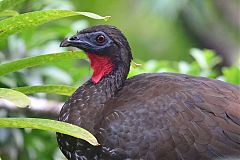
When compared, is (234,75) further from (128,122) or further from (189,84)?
(128,122)

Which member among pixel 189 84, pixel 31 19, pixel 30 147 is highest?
pixel 31 19

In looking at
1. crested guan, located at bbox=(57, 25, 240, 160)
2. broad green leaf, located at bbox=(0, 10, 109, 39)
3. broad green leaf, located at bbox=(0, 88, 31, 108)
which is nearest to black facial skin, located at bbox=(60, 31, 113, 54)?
crested guan, located at bbox=(57, 25, 240, 160)

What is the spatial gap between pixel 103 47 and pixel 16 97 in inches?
37.7

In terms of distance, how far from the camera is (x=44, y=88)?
339 centimetres

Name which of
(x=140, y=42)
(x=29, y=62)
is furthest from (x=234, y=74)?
(x=140, y=42)

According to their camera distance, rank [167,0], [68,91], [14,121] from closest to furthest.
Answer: [14,121] < [68,91] < [167,0]

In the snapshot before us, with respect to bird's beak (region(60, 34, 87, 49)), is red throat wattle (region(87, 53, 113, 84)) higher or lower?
lower

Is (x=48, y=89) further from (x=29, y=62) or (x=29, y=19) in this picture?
(x=29, y=19)

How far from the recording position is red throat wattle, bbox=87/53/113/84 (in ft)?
12.2

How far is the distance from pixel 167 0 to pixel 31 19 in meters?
5.15

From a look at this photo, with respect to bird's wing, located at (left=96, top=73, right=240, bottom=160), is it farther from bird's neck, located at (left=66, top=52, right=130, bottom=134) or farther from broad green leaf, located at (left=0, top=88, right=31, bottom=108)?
broad green leaf, located at (left=0, top=88, right=31, bottom=108)

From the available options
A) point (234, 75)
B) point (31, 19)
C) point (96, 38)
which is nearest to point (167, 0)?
point (234, 75)

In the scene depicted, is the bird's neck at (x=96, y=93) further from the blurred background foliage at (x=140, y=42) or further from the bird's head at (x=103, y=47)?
the blurred background foliage at (x=140, y=42)

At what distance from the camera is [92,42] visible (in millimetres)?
3650
